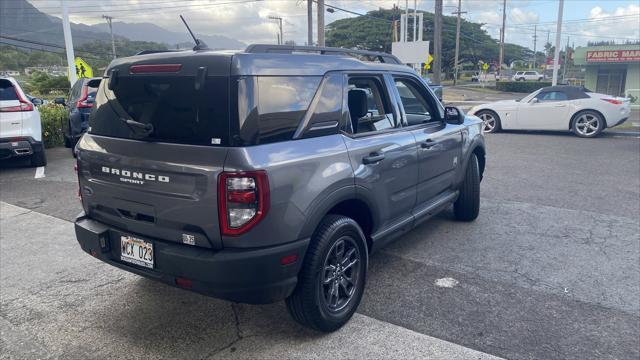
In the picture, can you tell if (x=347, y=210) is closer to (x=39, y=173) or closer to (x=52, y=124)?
(x=39, y=173)

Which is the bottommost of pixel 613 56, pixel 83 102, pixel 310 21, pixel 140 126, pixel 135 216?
pixel 135 216

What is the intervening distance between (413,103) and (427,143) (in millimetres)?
635

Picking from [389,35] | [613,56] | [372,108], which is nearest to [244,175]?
[372,108]

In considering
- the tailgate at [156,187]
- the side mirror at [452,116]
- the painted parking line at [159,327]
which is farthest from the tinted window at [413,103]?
the tailgate at [156,187]

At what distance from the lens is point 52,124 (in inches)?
457

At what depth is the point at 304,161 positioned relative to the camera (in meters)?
2.95

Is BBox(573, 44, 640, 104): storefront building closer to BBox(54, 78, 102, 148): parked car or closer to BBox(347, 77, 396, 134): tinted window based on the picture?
BBox(54, 78, 102, 148): parked car

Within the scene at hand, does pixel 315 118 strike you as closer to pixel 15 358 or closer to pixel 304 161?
pixel 304 161

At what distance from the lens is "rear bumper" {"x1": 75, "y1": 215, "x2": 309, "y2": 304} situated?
8.93 ft

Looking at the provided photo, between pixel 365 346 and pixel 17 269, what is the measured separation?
3.29 m

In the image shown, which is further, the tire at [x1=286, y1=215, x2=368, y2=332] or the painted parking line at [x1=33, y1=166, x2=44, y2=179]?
the painted parking line at [x1=33, y1=166, x2=44, y2=179]

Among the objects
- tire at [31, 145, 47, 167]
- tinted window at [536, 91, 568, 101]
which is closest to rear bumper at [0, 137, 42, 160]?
tire at [31, 145, 47, 167]

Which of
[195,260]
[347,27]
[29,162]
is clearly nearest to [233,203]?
[195,260]

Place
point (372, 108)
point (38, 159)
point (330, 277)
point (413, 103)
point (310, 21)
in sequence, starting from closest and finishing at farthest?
point (330, 277) → point (372, 108) → point (413, 103) → point (38, 159) → point (310, 21)
